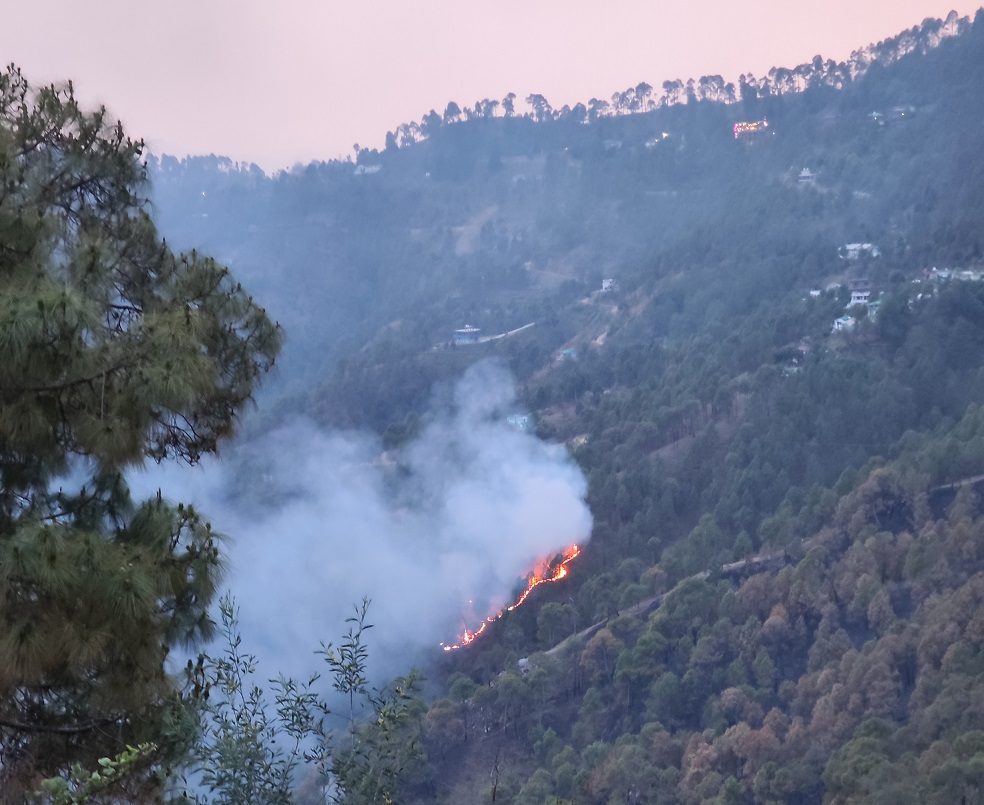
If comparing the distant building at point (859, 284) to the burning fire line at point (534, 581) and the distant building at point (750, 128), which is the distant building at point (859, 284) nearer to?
the burning fire line at point (534, 581)

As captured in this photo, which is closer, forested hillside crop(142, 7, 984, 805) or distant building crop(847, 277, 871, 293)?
forested hillside crop(142, 7, 984, 805)

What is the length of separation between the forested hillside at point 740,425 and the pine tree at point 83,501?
98 centimetres

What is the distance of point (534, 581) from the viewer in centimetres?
1611

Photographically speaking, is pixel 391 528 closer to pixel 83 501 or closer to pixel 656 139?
pixel 83 501

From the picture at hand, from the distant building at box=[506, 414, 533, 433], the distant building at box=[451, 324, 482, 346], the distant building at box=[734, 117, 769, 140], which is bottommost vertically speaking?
the distant building at box=[506, 414, 533, 433]

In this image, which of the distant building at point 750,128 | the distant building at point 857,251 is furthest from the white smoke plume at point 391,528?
the distant building at point 750,128

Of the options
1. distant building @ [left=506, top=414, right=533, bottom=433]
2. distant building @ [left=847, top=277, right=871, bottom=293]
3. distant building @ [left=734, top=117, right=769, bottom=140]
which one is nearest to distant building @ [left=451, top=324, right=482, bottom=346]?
distant building @ [left=506, top=414, right=533, bottom=433]

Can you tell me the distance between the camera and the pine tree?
10.2 feet

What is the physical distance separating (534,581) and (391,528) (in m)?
3.67

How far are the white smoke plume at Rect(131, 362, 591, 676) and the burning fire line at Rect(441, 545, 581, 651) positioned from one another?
0.65ft

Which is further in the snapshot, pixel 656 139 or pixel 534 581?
pixel 656 139

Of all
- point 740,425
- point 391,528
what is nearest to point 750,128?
point 740,425

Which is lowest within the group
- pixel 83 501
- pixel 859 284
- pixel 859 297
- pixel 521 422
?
pixel 83 501

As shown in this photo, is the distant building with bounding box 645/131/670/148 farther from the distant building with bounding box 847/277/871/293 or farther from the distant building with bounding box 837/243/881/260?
the distant building with bounding box 847/277/871/293
